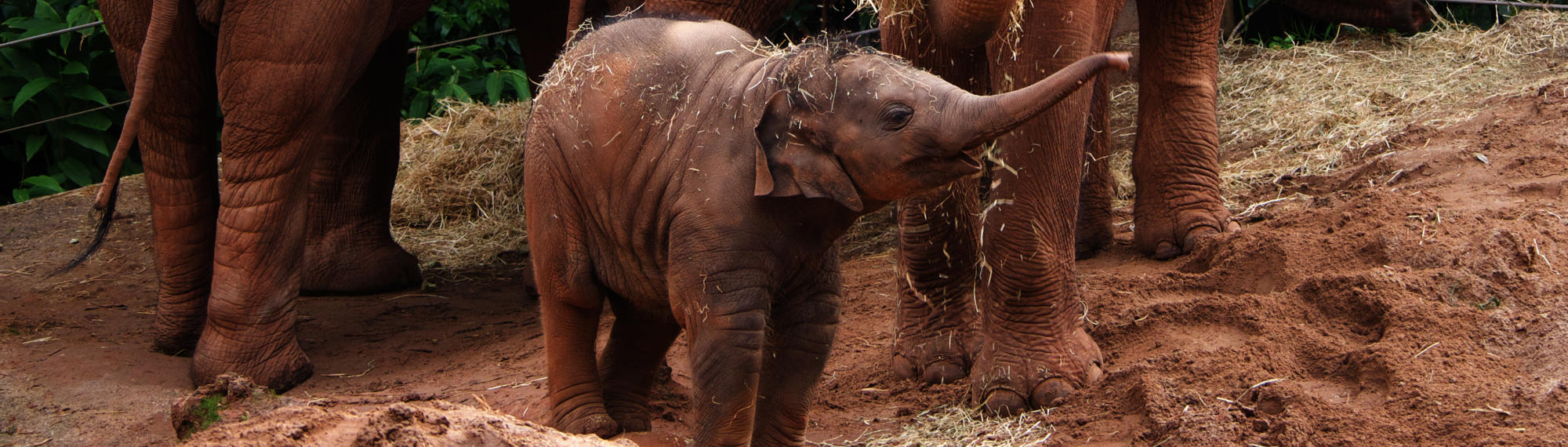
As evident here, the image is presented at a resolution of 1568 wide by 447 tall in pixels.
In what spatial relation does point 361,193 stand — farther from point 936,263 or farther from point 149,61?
point 936,263

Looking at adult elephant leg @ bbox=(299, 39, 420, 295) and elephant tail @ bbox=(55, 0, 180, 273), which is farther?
adult elephant leg @ bbox=(299, 39, 420, 295)

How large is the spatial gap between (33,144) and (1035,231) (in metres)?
6.47

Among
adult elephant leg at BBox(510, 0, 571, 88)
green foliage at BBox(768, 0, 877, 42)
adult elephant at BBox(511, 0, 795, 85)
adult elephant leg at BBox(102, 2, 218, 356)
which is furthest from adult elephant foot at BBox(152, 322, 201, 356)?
green foliage at BBox(768, 0, 877, 42)

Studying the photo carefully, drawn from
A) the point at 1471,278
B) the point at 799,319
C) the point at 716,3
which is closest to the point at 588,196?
the point at 799,319

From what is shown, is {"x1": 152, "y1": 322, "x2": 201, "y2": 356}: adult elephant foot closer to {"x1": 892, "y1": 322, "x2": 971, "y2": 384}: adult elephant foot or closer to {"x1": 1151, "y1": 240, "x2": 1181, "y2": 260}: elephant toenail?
{"x1": 892, "y1": 322, "x2": 971, "y2": 384}: adult elephant foot

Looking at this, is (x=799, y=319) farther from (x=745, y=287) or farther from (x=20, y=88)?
(x=20, y=88)

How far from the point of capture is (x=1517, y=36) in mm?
8375

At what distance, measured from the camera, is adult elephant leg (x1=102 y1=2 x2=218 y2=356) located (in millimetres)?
5527

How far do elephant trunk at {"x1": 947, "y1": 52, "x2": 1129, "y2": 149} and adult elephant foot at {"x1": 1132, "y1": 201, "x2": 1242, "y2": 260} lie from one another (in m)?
2.91

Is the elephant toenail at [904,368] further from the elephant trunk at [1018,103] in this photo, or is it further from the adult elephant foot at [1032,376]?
the elephant trunk at [1018,103]

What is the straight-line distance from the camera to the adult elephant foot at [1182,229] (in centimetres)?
596

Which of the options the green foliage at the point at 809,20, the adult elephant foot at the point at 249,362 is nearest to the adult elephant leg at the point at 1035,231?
the adult elephant foot at the point at 249,362

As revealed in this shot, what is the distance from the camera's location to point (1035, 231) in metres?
4.52

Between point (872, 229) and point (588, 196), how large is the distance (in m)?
3.42
